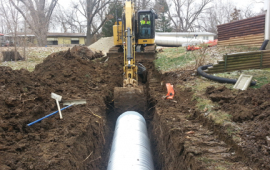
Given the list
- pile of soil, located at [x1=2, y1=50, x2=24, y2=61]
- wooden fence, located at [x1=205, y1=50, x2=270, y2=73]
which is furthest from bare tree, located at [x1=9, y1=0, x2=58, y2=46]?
wooden fence, located at [x1=205, y1=50, x2=270, y2=73]

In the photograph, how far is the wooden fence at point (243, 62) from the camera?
956 centimetres

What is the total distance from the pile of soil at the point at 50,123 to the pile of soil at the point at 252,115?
3301mm

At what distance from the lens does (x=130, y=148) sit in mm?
5523

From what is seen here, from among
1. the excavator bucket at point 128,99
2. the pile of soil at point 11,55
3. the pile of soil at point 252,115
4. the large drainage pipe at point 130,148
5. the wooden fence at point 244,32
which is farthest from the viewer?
the pile of soil at point 11,55

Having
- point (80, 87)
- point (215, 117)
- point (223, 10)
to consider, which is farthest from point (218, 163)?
point (223, 10)

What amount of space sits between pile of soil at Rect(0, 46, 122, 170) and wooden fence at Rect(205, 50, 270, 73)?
185 inches

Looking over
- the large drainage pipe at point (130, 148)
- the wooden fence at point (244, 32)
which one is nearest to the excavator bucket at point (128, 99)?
the large drainage pipe at point (130, 148)

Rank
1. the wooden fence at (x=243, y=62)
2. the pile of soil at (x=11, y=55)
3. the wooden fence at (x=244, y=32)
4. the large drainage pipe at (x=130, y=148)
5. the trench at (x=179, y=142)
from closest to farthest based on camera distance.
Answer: the trench at (x=179, y=142) → the large drainage pipe at (x=130, y=148) → the wooden fence at (x=243, y=62) → the wooden fence at (x=244, y=32) → the pile of soil at (x=11, y=55)

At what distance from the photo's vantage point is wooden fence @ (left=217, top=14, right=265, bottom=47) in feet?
42.6

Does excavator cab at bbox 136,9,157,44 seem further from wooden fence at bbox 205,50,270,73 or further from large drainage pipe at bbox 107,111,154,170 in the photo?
large drainage pipe at bbox 107,111,154,170

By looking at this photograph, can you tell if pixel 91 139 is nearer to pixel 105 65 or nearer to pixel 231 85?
pixel 231 85

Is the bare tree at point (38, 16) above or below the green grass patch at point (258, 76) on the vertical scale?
above

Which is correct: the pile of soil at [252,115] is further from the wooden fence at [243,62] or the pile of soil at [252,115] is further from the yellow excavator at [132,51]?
the yellow excavator at [132,51]

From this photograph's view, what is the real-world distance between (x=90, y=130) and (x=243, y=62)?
6.85 m
